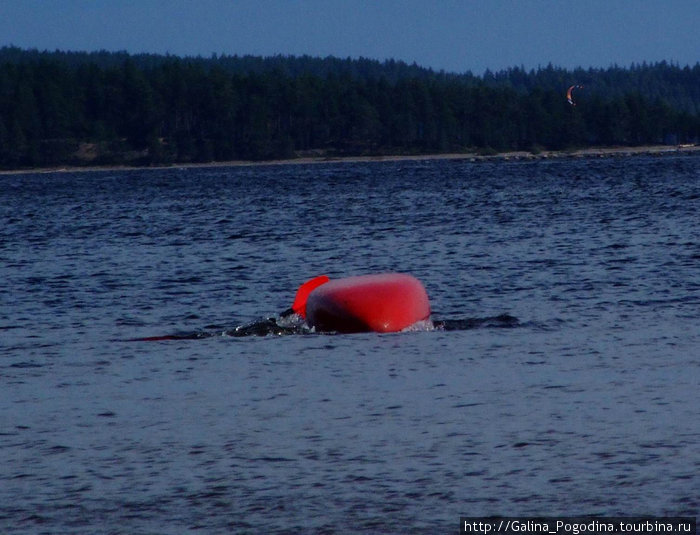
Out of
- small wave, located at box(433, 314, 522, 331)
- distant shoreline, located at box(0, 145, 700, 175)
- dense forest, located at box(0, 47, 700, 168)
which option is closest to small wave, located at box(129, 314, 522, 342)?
small wave, located at box(433, 314, 522, 331)

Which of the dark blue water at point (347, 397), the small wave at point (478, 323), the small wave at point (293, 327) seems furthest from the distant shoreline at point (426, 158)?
the small wave at point (293, 327)

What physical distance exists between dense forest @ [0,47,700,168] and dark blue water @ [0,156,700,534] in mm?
140834

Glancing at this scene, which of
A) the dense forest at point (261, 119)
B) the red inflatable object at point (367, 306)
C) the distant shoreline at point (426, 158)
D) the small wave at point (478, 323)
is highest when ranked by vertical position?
the dense forest at point (261, 119)

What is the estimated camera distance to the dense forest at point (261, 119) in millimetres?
172625

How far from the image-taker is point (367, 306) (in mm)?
19375

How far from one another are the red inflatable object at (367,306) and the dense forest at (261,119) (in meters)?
153

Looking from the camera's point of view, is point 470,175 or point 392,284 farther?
point 470,175

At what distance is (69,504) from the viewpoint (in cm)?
1023

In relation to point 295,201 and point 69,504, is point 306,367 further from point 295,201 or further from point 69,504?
point 295,201

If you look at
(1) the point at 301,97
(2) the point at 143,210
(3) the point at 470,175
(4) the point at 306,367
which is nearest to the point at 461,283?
(4) the point at 306,367

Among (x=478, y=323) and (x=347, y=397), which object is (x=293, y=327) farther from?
(x=347, y=397)

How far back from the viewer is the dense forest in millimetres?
172625

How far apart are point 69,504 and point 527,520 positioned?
3522 millimetres

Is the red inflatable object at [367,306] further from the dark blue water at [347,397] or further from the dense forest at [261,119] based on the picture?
the dense forest at [261,119]
